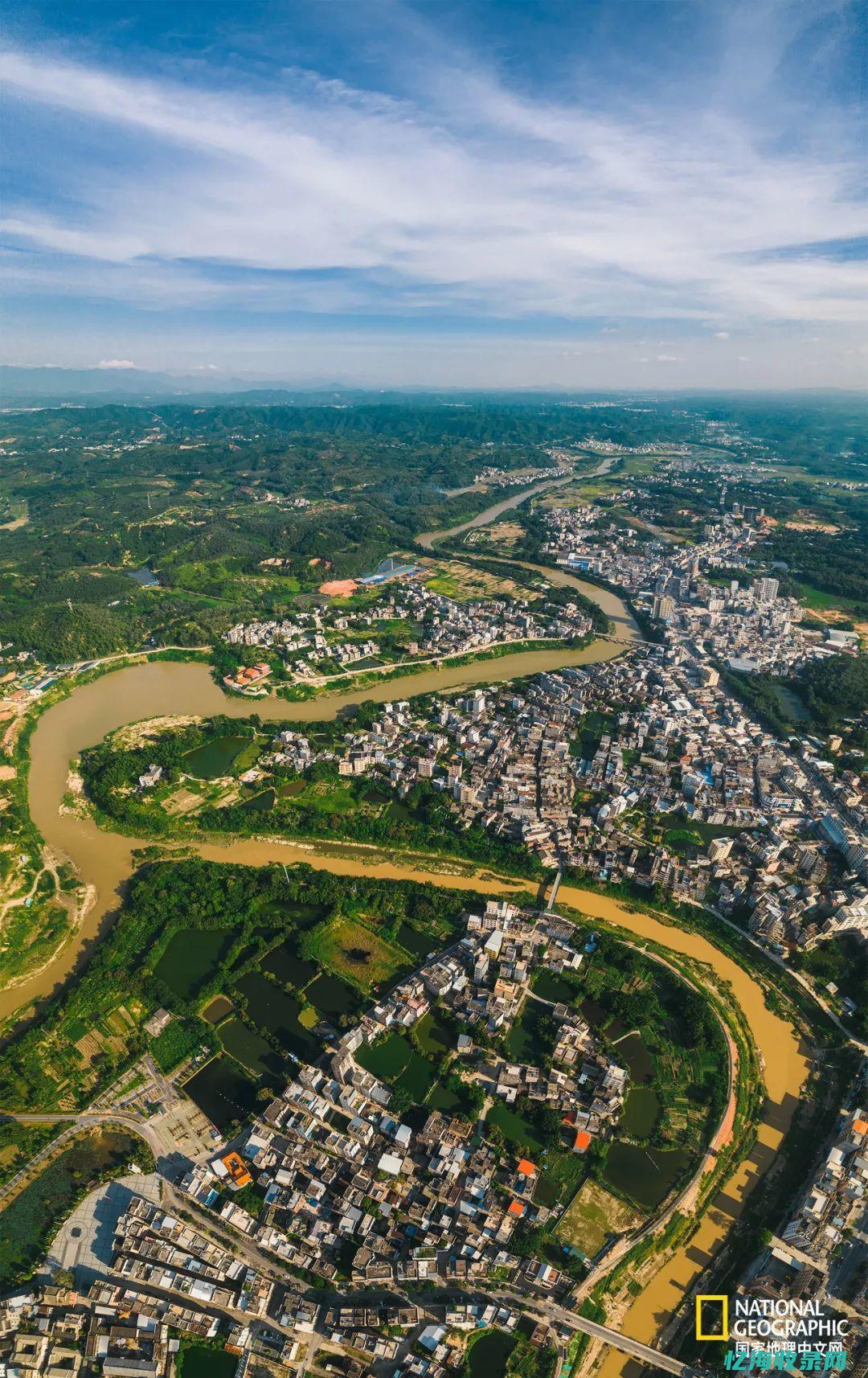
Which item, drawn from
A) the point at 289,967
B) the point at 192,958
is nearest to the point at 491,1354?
the point at 289,967

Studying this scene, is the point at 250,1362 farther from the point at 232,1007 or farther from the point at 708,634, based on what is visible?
the point at 708,634

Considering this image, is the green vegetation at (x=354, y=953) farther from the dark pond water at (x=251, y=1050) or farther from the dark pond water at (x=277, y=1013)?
the dark pond water at (x=251, y=1050)

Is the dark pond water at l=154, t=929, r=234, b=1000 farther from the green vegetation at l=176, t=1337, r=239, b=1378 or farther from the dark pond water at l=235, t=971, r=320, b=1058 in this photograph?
the green vegetation at l=176, t=1337, r=239, b=1378

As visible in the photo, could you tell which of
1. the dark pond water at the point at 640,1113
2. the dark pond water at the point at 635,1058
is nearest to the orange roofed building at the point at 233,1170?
the dark pond water at the point at 640,1113

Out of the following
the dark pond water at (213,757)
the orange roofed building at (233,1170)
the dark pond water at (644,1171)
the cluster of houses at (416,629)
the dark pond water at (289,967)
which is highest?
the cluster of houses at (416,629)

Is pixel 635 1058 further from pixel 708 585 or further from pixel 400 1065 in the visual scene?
pixel 708 585
